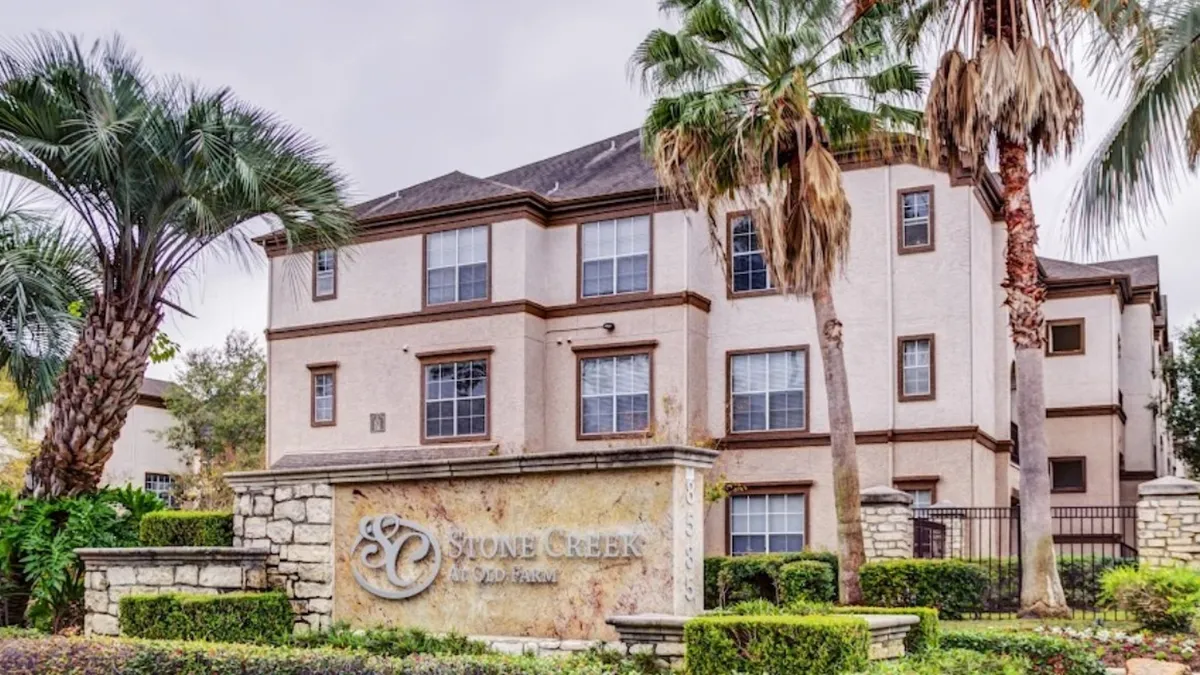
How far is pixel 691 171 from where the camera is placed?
21.6m

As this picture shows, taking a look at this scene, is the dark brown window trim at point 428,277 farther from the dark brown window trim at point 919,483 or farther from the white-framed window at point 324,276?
the dark brown window trim at point 919,483

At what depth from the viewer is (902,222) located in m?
28.3

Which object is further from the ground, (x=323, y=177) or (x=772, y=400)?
(x=323, y=177)

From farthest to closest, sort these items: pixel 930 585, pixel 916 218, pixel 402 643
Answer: pixel 916 218 < pixel 930 585 < pixel 402 643

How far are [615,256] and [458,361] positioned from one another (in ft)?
14.0

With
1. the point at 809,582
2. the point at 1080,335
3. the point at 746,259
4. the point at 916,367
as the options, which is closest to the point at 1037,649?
the point at 809,582

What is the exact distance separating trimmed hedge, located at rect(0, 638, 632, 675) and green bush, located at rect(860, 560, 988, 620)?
9192 millimetres

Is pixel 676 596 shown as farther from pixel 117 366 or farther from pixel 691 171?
pixel 691 171

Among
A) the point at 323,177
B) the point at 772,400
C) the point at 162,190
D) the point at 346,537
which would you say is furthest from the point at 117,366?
the point at 772,400

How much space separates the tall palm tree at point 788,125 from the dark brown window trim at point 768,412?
6987mm

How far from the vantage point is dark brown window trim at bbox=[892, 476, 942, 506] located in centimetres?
2733

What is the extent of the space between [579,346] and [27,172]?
14.5 m

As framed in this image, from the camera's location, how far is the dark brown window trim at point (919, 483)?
2733 centimetres

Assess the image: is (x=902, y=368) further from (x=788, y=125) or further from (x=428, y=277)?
(x=428, y=277)
